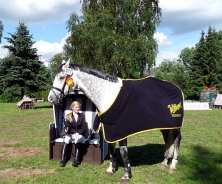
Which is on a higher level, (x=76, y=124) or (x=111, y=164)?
(x=76, y=124)

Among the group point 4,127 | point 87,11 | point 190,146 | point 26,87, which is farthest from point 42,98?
point 190,146

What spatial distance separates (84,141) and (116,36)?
677 inches

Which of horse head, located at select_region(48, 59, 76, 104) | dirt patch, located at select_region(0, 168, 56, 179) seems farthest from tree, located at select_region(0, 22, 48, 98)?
horse head, located at select_region(48, 59, 76, 104)

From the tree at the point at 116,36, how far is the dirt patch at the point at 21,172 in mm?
17048

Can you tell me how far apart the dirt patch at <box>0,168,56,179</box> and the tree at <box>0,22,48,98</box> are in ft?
68.4

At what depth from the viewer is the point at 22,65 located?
1072 inches

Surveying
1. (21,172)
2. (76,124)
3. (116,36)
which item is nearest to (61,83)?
(76,124)

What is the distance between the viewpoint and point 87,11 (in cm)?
2433

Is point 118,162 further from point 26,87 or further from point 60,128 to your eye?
point 26,87

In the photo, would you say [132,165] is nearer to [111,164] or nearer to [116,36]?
[111,164]

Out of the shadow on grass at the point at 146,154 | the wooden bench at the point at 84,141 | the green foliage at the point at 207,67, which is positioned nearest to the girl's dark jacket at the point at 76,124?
the wooden bench at the point at 84,141

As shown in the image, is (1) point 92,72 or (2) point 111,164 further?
(2) point 111,164

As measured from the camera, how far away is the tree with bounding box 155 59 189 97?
153 ft

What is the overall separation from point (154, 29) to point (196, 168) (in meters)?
19.6
